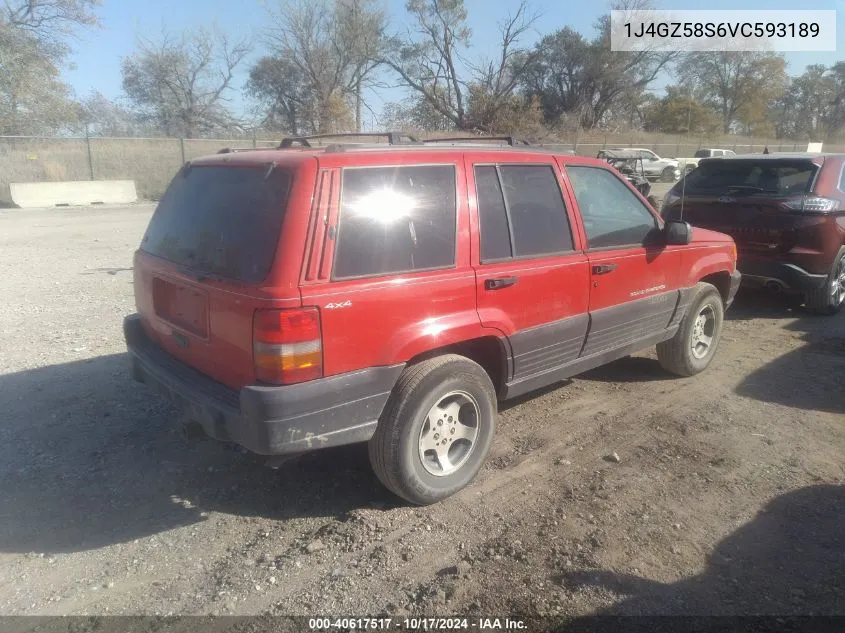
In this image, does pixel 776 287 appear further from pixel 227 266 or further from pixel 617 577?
pixel 227 266

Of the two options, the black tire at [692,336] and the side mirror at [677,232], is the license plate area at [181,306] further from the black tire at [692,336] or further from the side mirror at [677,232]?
the black tire at [692,336]

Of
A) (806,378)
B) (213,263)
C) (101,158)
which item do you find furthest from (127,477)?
(101,158)

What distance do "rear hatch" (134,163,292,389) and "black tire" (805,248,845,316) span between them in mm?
6234

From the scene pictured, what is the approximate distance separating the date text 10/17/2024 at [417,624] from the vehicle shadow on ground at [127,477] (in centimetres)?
80

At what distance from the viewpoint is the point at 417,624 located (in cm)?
261

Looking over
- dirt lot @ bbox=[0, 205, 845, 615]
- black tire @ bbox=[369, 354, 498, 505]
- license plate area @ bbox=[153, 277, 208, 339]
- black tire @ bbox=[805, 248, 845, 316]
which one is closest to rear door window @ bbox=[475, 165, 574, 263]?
black tire @ bbox=[369, 354, 498, 505]

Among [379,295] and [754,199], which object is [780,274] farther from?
[379,295]

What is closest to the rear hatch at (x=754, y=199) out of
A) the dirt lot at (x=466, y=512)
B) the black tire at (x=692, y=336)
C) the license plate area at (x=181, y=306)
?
the black tire at (x=692, y=336)

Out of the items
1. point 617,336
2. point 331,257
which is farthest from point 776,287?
point 331,257

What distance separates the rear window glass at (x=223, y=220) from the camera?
2.93 m

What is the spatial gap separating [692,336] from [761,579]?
106 inches

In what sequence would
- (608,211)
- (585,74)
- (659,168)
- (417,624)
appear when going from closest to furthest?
(417,624), (608,211), (659,168), (585,74)

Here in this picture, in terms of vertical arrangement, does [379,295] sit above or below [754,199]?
below

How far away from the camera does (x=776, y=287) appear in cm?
691
